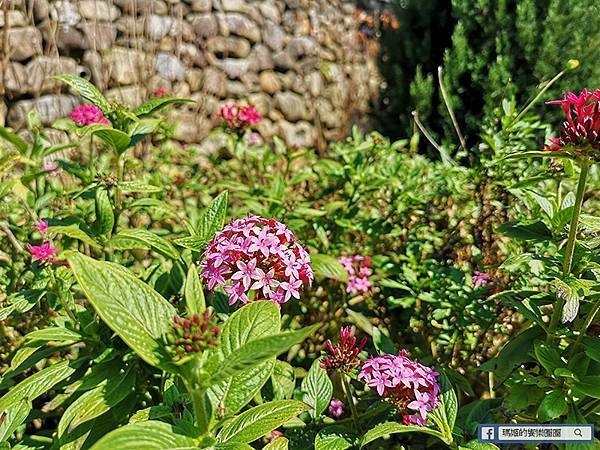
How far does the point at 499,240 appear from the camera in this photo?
215 cm

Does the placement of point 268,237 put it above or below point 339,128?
above

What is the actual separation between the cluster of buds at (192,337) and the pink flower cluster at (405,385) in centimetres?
45

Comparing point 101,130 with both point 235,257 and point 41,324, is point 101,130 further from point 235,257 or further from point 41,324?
point 41,324

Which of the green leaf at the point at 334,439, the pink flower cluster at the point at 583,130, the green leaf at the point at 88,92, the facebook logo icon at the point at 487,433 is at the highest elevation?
the pink flower cluster at the point at 583,130

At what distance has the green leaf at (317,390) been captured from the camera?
4.43 feet

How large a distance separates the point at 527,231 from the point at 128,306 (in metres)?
0.94

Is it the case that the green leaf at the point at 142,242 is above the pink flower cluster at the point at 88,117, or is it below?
below

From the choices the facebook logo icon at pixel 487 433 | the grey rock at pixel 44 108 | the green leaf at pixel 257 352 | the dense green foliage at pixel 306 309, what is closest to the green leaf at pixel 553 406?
the dense green foliage at pixel 306 309

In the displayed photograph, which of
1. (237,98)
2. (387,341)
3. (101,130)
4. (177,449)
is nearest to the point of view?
(177,449)

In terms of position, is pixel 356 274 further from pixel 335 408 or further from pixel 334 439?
pixel 334 439

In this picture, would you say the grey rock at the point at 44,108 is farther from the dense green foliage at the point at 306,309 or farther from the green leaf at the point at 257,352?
the green leaf at the point at 257,352

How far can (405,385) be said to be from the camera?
1.21 meters

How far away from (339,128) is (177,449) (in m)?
4.44

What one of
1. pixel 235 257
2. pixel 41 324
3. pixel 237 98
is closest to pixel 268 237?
pixel 235 257
